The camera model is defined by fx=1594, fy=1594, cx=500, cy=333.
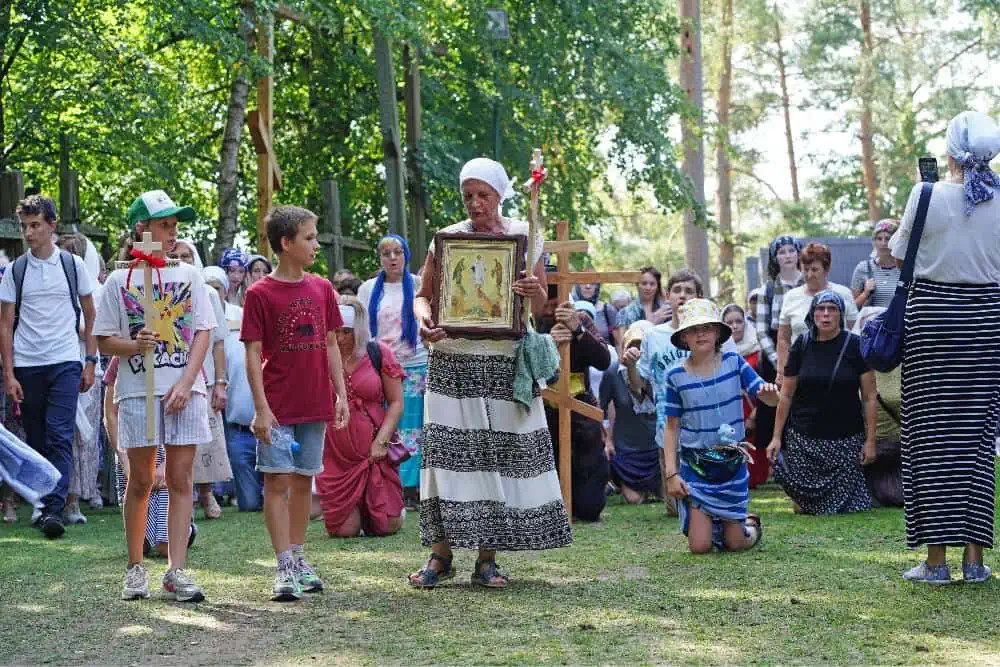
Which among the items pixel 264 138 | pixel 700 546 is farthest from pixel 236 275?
pixel 700 546

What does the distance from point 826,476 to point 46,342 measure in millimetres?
5857

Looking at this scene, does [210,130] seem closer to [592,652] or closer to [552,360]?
[552,360]

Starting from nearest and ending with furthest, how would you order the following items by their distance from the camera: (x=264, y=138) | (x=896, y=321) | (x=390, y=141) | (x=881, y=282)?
1. (x=896, y=321)
2. (x=881, y=282)
3. (x=264, y=138)
4. (x=390, y=141)

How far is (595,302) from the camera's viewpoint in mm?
15969

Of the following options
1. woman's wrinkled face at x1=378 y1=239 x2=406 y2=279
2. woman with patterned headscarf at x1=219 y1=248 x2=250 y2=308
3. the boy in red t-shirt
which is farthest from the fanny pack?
woman with patterned headscarf at x1=219 y1=248 x2=250 y2=308

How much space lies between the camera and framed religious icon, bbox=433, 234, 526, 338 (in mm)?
7934

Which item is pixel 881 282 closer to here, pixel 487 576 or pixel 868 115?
pixel 487 576

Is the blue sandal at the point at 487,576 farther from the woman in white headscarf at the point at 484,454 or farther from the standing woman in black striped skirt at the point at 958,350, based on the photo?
the standing woman in black striped skirt at the point at 958,350

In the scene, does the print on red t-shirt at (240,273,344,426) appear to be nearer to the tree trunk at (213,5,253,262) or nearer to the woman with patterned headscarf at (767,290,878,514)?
the woman with patterned headscarf at (767,290,878,514)

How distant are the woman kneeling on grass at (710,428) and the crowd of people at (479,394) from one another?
0.02 m

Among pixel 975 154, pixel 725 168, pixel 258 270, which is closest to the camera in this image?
pixel 975 154

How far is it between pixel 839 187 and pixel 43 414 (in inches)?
1431

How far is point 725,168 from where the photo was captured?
4116 centimetres

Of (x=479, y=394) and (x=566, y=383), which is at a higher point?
(x=479, y=394)
